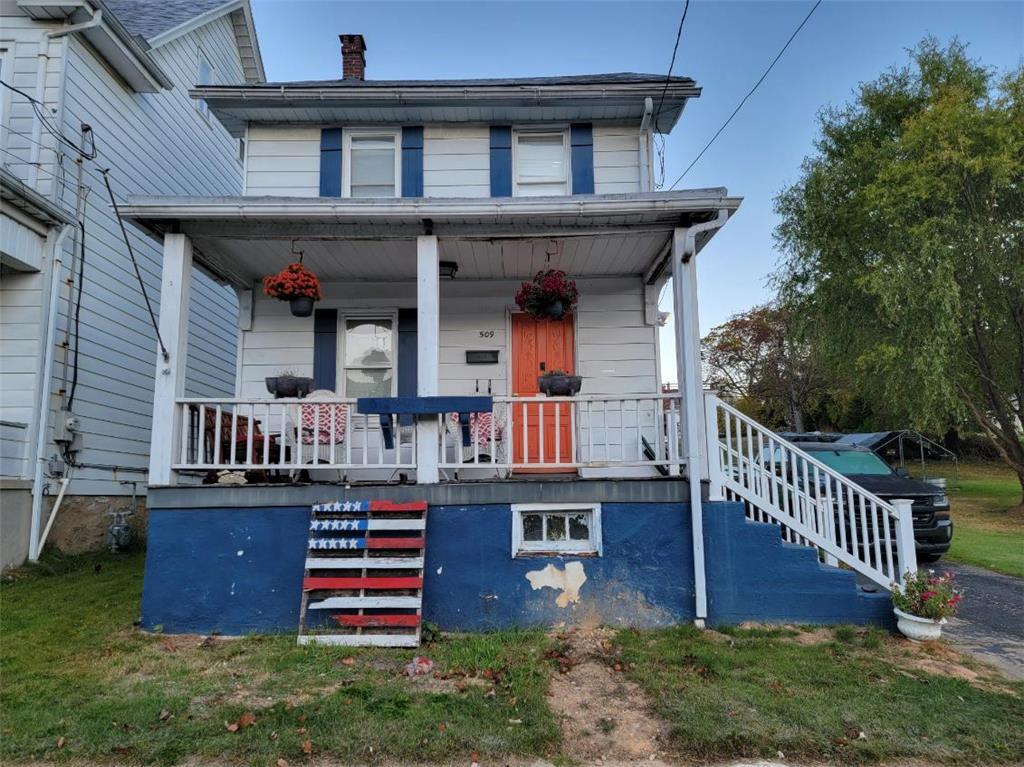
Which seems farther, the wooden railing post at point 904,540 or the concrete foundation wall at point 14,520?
the concrete foundation wall at point 14,520

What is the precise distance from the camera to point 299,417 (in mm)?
5285

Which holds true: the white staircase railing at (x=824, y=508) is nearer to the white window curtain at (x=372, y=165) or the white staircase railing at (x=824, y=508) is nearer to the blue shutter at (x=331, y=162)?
the white window curtain at (x=372, y=165)

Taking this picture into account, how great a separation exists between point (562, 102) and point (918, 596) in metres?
6.71

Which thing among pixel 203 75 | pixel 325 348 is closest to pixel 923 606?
A: pixel 325 348

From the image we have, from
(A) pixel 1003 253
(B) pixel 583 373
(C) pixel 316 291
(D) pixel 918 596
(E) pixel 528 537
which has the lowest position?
(D) pixel 918 596

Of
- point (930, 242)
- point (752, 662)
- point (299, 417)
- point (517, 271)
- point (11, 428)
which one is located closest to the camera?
point (752, 662)

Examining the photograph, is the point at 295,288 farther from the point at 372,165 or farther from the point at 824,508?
the point at 824,508

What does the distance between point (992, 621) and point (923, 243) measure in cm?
912

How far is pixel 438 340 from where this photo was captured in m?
5.91

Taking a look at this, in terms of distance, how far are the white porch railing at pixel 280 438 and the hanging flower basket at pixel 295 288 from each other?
1.05m

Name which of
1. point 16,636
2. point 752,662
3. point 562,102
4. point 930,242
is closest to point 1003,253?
point 930,242

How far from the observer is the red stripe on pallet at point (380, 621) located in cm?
477

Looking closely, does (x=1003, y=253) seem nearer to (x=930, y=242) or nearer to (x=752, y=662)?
(x=930, y=242)

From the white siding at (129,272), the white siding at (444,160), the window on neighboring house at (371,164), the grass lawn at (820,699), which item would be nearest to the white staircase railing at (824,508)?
the grass lawn at (820,699)
